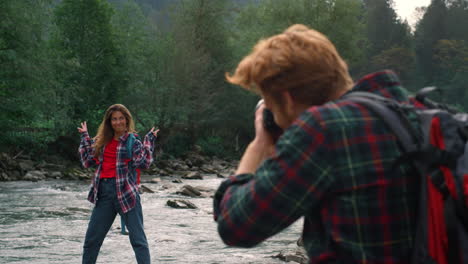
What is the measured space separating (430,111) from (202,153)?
130ft

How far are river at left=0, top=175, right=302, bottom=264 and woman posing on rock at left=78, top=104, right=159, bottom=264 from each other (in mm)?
1954

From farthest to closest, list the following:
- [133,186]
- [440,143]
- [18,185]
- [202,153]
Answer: [202,153]
[18,185]
[133,186]
[440,143]

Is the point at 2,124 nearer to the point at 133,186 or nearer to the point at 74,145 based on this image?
Answer: the point at 74,145

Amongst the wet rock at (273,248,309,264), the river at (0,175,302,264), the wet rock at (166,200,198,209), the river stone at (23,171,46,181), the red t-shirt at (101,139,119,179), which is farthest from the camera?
the river stone at (23,171,46,181)

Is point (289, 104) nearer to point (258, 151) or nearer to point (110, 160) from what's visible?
point (258, 151)

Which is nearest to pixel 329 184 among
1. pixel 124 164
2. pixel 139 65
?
pixel 124 164

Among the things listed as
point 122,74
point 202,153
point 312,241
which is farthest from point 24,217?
point 202,153

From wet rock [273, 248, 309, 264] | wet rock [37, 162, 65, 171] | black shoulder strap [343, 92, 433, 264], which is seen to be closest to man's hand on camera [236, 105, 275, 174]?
black shoulder strap [343, 92, 433, 264]

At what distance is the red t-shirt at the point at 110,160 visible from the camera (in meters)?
7.01

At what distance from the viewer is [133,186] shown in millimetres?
7020

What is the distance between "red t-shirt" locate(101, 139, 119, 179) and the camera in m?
7.01

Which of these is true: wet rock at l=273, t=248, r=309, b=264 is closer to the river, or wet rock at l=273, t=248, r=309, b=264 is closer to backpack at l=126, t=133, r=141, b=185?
the river

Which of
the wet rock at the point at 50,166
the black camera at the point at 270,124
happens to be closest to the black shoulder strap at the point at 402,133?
the black camera at the point at 270,124

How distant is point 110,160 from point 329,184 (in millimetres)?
5623
